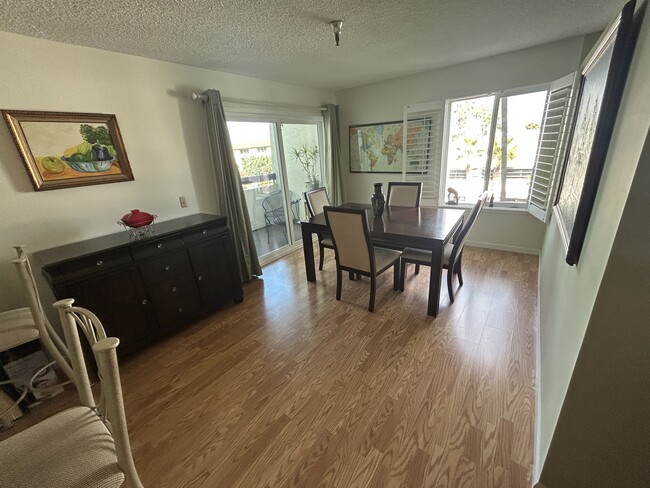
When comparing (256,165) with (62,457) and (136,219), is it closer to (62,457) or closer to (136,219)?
(136,219)

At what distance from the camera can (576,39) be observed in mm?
2619

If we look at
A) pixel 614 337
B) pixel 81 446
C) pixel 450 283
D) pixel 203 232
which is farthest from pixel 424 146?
pixel 81 446

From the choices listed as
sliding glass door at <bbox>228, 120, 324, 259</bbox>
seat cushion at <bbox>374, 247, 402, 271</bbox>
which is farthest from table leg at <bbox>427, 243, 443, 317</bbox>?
sliding glass door at <bbox>228, 120, 324, 259</bbox>

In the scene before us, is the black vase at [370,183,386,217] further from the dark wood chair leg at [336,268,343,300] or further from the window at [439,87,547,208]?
the window at [439,87,547,208]

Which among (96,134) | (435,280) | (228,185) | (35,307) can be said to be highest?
(96,134)

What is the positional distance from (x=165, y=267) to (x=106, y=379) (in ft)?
5.15

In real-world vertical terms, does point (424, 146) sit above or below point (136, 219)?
above

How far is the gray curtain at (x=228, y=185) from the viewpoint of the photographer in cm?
269

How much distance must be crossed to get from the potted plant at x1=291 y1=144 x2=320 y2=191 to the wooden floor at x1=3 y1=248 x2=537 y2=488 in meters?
2.38

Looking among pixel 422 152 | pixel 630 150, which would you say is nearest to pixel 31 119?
pixel 630 150

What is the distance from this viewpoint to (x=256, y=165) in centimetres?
344

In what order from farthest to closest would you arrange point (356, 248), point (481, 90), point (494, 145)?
point (494, 145) → point (481, 90) → point (356, 248)

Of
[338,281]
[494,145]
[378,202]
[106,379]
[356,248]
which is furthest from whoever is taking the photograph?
[494,145]

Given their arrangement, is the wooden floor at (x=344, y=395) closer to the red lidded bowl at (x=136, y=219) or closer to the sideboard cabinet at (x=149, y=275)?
the sideboard cabinet at (x=149, y=275)
